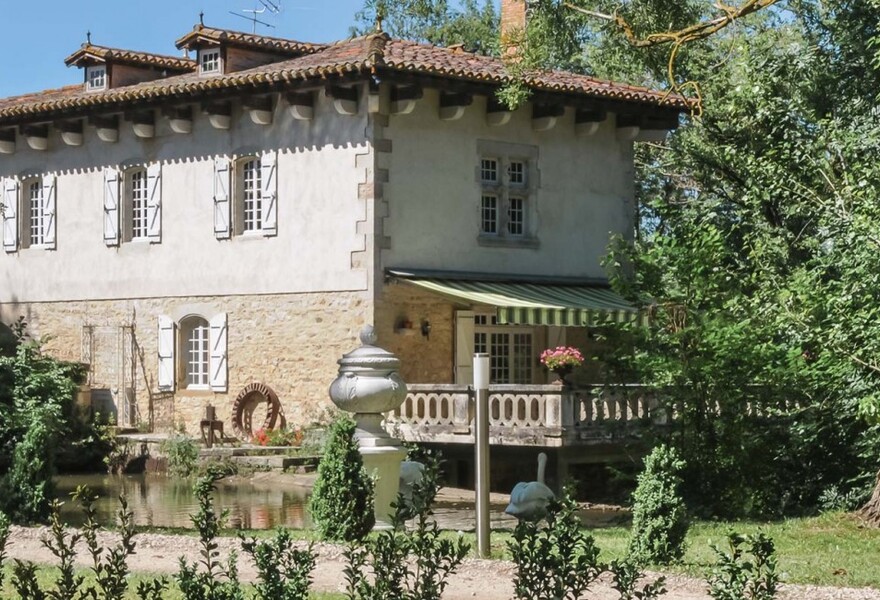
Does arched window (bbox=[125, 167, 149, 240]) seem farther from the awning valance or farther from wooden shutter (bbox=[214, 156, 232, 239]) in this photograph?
the awning valance

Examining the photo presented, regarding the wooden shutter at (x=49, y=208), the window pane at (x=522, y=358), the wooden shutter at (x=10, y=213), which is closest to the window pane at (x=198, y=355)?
the wooden shutter at (x=49, y=208)

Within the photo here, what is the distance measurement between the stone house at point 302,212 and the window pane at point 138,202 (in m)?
0.04

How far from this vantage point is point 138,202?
2878cm

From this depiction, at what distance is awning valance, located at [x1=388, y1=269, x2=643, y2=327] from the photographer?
79.5 feet

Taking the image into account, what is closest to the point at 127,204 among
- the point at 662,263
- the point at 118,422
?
the point at 118,422

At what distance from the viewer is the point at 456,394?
73.9ft

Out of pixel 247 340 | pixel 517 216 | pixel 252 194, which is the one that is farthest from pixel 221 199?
pixel 517 216

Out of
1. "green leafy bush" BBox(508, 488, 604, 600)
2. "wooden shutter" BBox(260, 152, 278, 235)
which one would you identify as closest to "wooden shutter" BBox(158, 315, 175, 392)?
"wooden shutter" BBox(260, 152, 278, 235)

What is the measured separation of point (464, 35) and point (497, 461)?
18755 millimetres

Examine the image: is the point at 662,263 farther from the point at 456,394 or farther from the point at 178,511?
the point at 178,511

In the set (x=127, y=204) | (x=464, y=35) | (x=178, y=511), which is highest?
(x=464, y=35)

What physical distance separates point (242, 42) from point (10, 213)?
6413 mm

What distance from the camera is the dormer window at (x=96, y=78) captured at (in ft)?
97.0

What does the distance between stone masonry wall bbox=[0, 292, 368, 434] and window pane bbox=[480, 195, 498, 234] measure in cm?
288
